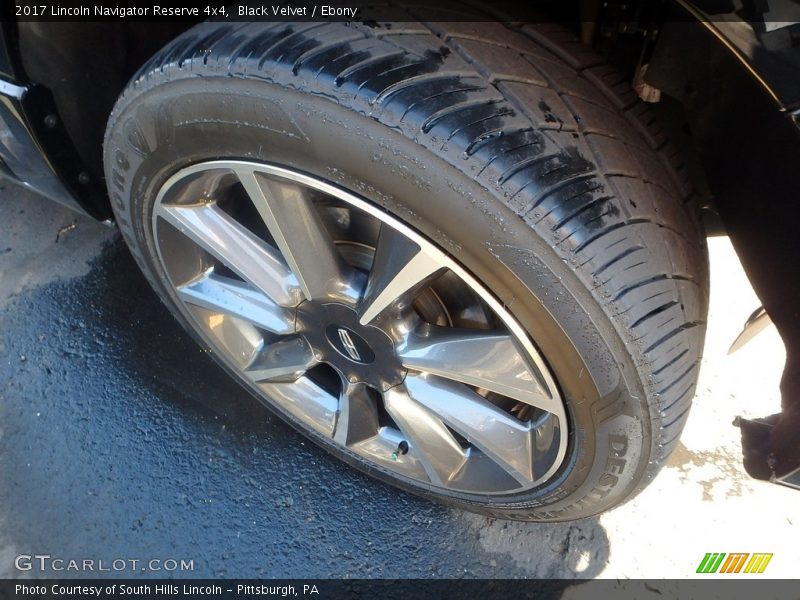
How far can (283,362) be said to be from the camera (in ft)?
5.32

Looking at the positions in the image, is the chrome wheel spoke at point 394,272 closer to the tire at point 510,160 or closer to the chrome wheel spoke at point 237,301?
the tire at point 510,160

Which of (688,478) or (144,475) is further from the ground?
(688,478)

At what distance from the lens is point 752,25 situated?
2.78ft

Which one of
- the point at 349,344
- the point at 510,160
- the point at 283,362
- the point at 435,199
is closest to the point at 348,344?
the point at 349,344

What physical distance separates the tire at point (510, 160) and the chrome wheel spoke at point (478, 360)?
71 millimetres

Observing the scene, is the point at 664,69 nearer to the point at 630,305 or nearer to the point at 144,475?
the point at 630,305

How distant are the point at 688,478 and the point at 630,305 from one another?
3.60 feet

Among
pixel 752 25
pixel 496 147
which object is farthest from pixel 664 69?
pixel 496 147

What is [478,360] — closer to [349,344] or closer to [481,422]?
[481,422]

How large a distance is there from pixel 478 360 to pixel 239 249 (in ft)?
1.92

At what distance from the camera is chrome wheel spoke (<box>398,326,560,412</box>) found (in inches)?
48.0

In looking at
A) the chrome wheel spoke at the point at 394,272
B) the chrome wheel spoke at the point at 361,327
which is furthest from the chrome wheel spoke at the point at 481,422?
the chrome wheel spoke at the point at 394,272

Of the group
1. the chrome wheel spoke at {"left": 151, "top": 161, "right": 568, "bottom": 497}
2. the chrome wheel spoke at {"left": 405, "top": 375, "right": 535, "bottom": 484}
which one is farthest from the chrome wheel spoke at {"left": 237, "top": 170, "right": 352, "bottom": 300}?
the chrome wheel spoke at {"left": 405, "top": 375, "right": 535, "bottom": 484}

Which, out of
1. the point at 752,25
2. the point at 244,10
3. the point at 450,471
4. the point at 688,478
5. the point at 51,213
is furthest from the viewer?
the point at 51,213
